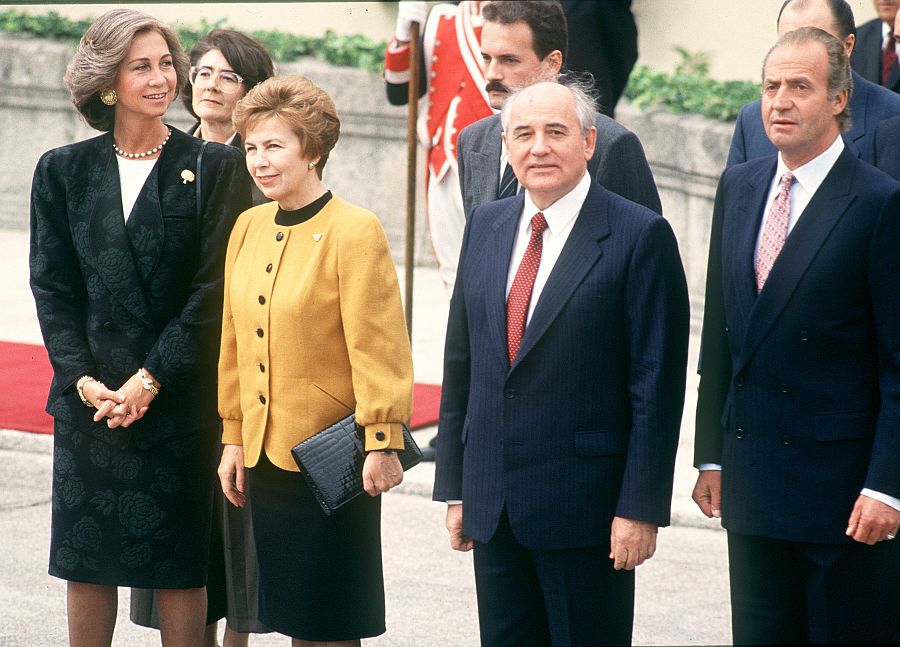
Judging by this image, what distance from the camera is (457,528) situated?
381 cm

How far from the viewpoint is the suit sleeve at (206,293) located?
424 cm

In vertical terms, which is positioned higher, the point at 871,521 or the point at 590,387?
the point at 590,387

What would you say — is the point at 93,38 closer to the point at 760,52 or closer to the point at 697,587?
the point at 697,587

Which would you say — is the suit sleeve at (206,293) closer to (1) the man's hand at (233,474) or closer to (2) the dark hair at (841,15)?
(1) the man's hand at (233,474)

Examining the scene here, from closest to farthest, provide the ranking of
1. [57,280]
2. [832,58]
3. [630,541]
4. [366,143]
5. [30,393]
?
[630,541] < [832,58] < [57,280] < [30,393] < [366,143]

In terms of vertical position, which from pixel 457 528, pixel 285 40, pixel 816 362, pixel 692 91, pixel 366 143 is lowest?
pixel 366 143

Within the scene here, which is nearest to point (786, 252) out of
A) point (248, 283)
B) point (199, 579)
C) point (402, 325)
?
point (402, 325)

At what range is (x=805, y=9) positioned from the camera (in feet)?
15.9

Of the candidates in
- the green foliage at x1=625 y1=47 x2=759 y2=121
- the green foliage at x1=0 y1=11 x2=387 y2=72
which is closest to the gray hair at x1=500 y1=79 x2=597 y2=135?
the green foliage at x1=625 y1=47 x2=759 y2=121

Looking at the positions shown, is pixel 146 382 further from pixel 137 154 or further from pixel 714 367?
pixel 714 367

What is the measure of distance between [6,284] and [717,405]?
8325 mm

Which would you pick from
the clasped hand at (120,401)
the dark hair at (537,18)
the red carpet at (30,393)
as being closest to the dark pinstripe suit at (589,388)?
the clasped hand at (120,401)

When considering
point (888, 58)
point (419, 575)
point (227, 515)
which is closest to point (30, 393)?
point (419, 575)

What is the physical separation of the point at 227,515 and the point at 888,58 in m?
3.71
